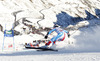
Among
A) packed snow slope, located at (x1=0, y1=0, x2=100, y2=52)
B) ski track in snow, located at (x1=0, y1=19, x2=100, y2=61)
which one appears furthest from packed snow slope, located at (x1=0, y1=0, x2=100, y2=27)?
ski track in snow, located at (x1=0, y1=19, x2=100, y2=61)

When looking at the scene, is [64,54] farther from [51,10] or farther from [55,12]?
[51,10]

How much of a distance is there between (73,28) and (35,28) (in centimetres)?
1033

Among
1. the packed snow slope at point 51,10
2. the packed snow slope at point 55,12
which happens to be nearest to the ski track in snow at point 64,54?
the packed snow slope at point 55,12

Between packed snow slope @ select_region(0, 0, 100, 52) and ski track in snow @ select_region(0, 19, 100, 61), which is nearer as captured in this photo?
ski track in snow @ select_region(0, 19, 100, 61)

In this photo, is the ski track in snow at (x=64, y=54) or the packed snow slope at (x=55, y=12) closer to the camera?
the ski track in snow at (x=64, y=54)

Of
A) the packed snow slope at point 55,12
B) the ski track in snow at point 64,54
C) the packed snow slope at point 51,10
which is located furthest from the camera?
the packed snow slope at point 51,10

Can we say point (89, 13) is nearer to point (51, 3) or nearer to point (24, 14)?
point (51, 3)

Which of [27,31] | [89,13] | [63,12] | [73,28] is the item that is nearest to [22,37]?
[27,31]

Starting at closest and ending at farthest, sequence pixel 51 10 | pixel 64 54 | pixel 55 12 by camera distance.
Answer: pixel 64 54
pixel 55 12
pixel 51 10

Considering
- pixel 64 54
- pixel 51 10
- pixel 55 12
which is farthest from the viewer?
pixel 51 10

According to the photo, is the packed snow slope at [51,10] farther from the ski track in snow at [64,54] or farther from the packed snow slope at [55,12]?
the ski track in snow at [64,54]

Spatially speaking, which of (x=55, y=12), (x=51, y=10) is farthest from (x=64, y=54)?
(x=51, y=10)

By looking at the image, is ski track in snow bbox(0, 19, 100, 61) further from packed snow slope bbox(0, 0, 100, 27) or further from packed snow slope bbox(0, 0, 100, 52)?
packed snow slope bbox(0, 0, 100, 27)

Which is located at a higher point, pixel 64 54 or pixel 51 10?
pixel 51 10
